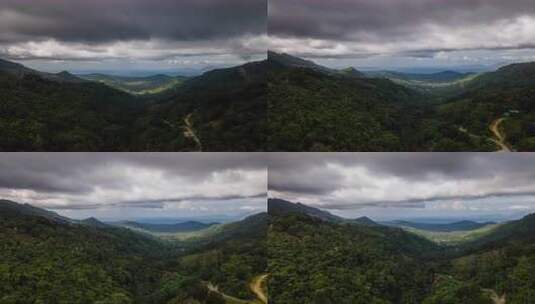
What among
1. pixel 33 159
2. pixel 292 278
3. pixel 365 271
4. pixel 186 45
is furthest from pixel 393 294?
pixel 33 159

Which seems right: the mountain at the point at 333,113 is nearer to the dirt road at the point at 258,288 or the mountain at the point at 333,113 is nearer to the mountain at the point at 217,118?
the mountain at the point at 217,118

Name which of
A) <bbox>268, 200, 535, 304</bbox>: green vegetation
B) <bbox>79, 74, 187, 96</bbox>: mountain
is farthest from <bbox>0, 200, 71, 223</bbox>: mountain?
<bbox>268, 200, 535, 304</bbox>: green vegetation

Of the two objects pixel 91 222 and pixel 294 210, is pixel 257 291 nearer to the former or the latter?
pixel 294 210

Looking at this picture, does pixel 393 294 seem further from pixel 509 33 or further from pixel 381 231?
pixel 509 33

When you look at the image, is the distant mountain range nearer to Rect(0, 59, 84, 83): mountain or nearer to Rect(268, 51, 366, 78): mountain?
Rect(268, 51, 366, 78): mountain

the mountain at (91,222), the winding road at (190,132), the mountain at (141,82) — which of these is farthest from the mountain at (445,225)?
the mountain at (91,222)

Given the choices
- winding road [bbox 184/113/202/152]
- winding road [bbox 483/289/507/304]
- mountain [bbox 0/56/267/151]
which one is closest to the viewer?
winding road [bbox 483/289/507/304]
